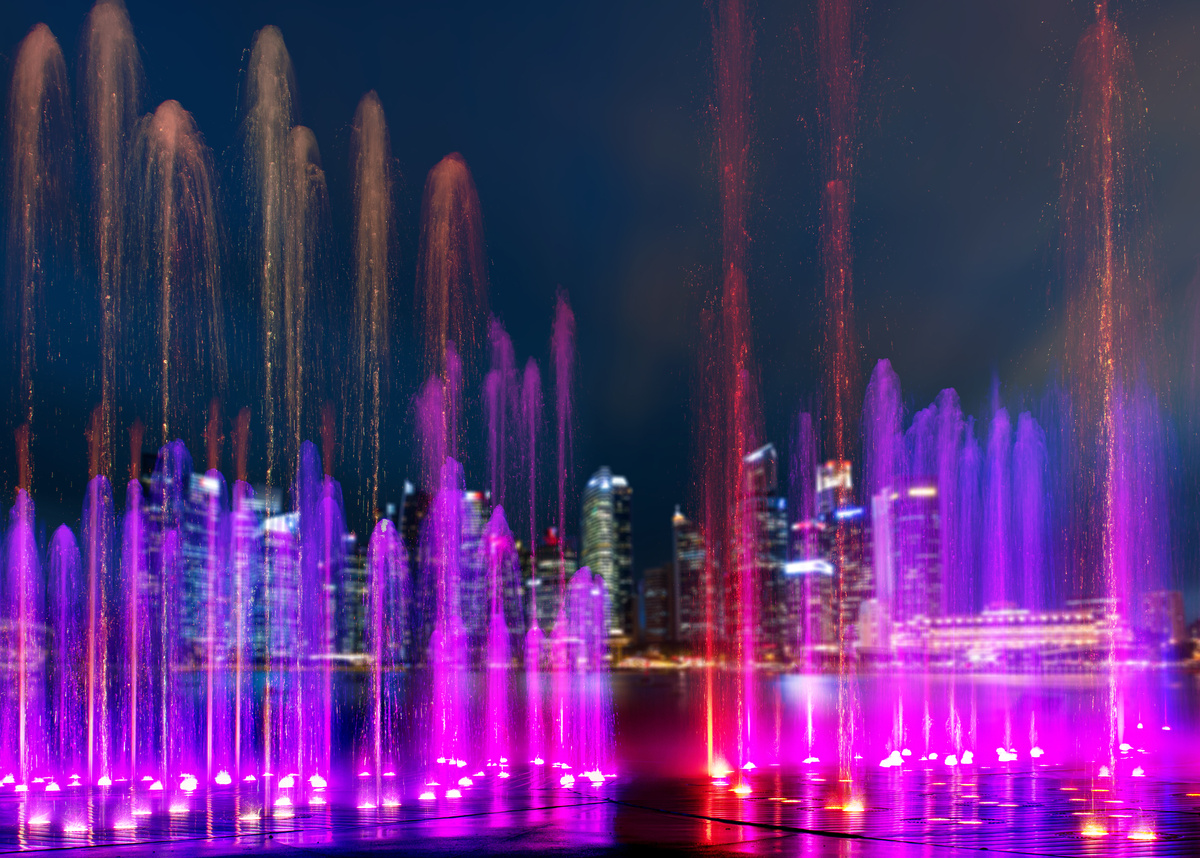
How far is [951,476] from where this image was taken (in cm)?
4656

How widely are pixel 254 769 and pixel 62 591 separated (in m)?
32.6

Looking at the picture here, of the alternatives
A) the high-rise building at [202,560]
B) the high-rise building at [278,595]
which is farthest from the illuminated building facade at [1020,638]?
the high-rise building at [202,560]

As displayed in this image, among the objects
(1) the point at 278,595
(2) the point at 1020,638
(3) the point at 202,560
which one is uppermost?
(3) the point at 202,560

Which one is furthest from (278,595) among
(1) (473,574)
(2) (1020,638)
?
(2) (1020,638)

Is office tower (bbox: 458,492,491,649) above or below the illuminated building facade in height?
above

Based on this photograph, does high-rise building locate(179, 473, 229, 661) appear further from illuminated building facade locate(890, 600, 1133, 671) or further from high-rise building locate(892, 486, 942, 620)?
illuminated building facade locate(890, 600, 1133, 671)

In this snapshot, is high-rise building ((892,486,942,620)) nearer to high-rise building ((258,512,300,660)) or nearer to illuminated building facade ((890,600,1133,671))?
illuminated building facade ((890,600,1133,671))

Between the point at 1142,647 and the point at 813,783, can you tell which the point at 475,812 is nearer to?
the point at 813,783

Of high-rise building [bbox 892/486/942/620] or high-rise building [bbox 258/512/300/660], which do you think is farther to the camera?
high-rise building [bbox 892/486/942/620]

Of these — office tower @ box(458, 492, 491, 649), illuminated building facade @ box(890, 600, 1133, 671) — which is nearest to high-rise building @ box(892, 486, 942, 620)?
illuminated building facade @ box(890, 600, 1133, 671)

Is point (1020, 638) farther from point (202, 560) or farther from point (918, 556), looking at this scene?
point (202, 560)

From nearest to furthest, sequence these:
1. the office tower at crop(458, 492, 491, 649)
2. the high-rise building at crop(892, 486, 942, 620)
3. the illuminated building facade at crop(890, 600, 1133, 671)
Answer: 1. the office tower at crop(458, 492, 491, 649)
2. the high-rise building at crop(892, 486, 942, 620)
3. the illuminated building facade at crop(890, 600, 1133, 671)

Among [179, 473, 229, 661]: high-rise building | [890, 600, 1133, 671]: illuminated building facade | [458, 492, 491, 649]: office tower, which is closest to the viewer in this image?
[179, 473, 229, 661]: high-rise building

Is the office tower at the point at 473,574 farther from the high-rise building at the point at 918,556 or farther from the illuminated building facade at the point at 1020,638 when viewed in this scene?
the illuminated building facade at the point at 1020,638
